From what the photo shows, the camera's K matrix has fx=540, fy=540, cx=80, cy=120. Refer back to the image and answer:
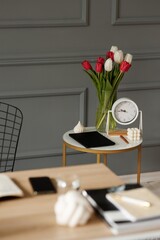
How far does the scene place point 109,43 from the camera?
409 cm

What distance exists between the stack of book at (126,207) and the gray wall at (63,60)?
191 cm

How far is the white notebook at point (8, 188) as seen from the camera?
Result: 2074 mm

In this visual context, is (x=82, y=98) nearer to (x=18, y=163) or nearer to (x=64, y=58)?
(x=64, y=58)

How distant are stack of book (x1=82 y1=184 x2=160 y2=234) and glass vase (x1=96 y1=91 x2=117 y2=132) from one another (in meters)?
1.36

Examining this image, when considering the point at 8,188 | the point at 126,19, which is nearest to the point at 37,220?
the point at 8,188

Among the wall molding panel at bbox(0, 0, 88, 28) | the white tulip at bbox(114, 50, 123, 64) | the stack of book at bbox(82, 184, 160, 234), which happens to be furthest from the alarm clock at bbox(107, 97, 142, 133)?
the stack of book at bbox(82, 184, 160, 234)

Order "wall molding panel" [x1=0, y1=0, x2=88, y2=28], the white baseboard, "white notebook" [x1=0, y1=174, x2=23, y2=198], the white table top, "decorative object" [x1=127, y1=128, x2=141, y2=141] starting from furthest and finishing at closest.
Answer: the white baseboard, "wall molding panel" [x1=0, y1=0, x2=88, y2=28], "decorative object" [x1=127, y1=128, x2=141, y2=141], the white table top, "white notebook" [x1=0, y1=174, x2=23, y2=198]

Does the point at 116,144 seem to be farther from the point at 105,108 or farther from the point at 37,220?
the point at 37,220

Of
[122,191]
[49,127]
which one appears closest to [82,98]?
[49,127]

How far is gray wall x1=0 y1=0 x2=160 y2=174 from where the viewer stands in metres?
3.84

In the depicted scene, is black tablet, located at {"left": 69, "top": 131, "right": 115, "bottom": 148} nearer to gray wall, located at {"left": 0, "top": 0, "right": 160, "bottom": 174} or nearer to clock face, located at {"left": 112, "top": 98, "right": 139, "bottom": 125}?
clock face, located at {"left": 112, "top": 98, "right": 139, "bottom": 125}

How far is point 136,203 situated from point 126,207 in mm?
54

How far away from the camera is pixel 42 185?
221cm

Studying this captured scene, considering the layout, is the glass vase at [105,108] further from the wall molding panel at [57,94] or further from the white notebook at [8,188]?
the white notebook at [8,188]
